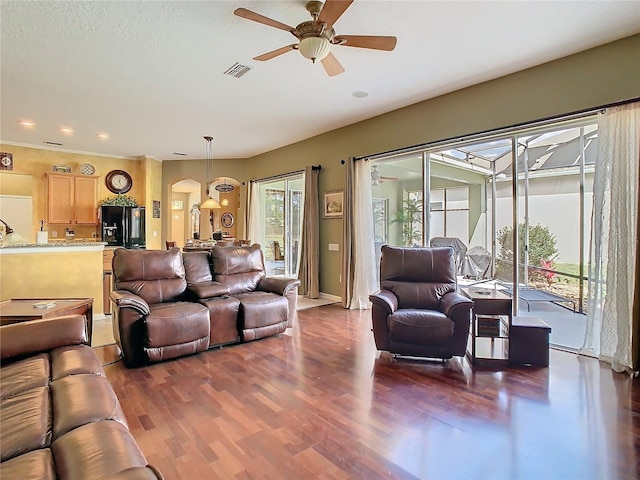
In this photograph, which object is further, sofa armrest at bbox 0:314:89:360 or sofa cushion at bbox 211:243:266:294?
sofa cushion at bbox 211:243:266:294

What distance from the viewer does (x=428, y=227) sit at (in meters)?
4.89

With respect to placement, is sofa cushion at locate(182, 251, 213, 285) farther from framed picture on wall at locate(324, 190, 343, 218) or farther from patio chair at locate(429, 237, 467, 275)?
patio chair at locate(429, 237, 467, 275)

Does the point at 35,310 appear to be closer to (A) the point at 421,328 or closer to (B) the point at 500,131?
(A) the point at 421,328

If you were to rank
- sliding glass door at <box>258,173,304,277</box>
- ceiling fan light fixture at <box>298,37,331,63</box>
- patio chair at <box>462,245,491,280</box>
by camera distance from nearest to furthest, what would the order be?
1. ceiling fan light fixture at <box>298,37,331,63</box>
2. patio chair at <box>462,245,491,280</box>
3. sliding glass door at <box>258,173,304,277</box>

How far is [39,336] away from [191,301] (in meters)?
1.76

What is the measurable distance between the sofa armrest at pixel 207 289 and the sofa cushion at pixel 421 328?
196 centimetres

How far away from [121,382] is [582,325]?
472 centimetres

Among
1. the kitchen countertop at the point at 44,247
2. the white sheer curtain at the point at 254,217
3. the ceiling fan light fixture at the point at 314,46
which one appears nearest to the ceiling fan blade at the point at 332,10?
the ceiling fan light fixture at the point at 314,46

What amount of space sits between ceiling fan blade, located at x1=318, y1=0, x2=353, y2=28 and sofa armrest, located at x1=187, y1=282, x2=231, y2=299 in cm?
288

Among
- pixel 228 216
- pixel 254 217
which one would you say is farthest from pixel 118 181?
pixel 254 217

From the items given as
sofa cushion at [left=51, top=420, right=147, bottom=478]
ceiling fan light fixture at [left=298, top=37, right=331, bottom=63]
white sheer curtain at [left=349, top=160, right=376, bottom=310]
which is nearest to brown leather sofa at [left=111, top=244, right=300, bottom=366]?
white sheer curtain at [left=349, top=160, right=376, bottom=310]

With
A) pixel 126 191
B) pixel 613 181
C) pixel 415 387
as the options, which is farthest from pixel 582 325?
pixel 126 191

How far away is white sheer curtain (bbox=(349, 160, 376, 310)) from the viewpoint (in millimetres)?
5418

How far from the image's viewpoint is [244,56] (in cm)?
341
